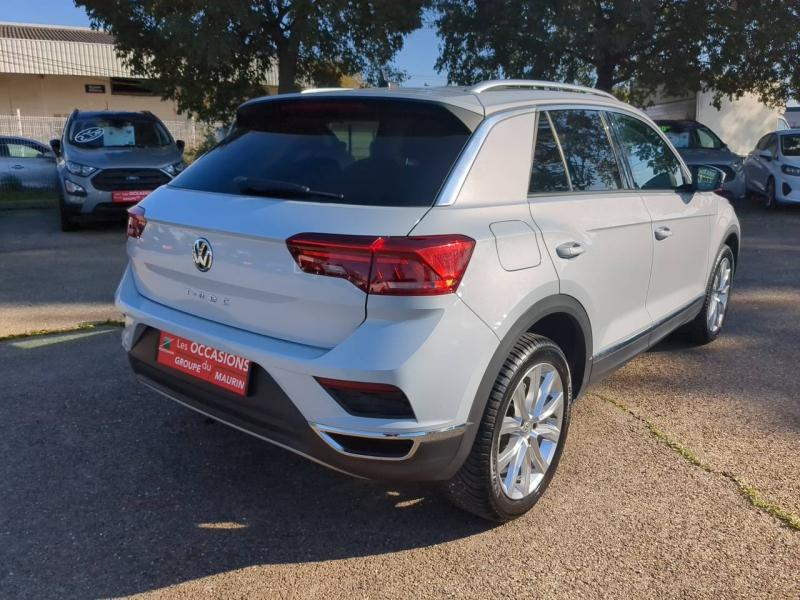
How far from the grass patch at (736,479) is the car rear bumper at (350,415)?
4.85 ft

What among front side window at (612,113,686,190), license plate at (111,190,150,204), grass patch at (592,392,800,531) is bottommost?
grass patch at (592,392,800,531)

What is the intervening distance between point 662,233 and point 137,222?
9.13 ft

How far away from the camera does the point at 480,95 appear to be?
3.24m

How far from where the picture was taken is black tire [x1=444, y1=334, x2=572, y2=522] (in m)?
2.84

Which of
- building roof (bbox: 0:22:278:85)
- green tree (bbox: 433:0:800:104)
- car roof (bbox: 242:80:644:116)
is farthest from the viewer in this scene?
building roof (bbox: 0:22:278:85)

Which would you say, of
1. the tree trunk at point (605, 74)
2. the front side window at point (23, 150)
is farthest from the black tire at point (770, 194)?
the front side window at point (23, 150)

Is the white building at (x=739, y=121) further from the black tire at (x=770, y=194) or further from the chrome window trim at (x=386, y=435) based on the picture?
the chrome window trim at (x=386, y=435)

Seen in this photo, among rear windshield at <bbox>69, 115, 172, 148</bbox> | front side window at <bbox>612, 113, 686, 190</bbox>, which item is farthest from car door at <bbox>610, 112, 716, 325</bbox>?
rear windshield at <bbox>69, 115, 172, 148</bbox>

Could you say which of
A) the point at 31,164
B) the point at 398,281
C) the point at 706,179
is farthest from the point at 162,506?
the point at 31,164

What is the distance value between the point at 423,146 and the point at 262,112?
0.93 m

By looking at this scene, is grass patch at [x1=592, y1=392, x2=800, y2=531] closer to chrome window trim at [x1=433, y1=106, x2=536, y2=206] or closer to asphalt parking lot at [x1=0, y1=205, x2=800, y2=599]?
asphalt parking lot at [x1=0, y1=205, x2=800, y2=599]

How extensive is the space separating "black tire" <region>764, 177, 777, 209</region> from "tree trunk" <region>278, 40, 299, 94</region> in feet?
31.6

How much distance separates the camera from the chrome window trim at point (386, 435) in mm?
2576

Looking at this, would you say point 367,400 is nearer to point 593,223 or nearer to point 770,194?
point 593,223
